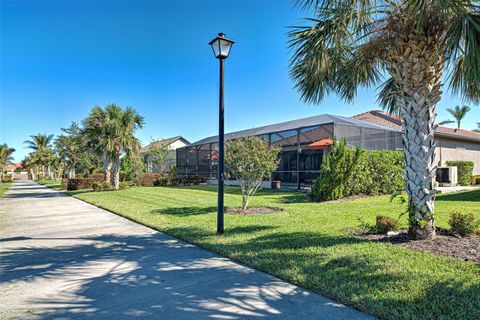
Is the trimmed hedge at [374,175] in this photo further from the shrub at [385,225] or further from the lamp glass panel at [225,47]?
the lamp glass panel at [225,47]

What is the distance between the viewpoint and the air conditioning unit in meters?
15.9

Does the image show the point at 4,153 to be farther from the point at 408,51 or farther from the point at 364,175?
the point at 408,51

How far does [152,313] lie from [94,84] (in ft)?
49.4

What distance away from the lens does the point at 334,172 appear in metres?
10.9

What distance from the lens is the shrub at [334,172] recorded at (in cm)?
1087

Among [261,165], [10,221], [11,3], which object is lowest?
[10,221]

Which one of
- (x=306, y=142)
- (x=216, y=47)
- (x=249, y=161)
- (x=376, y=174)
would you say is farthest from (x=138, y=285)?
(x=306, y=142)

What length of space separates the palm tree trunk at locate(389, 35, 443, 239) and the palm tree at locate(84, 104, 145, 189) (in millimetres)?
18802

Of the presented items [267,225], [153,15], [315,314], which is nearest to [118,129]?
[153,15]

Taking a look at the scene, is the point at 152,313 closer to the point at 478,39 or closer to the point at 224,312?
the point at 224,312

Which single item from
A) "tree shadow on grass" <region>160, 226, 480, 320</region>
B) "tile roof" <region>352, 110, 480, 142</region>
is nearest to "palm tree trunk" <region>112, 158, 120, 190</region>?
"tree shadow on grass" <region>160, 226, 480, 320</region>

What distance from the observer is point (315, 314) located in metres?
2.74

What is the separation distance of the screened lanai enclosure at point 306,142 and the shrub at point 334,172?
2135 mm

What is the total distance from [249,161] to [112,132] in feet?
47.3
